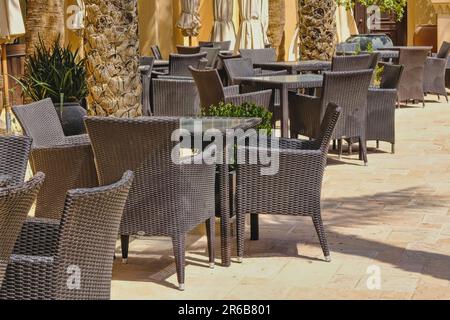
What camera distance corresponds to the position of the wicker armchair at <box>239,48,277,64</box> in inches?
539

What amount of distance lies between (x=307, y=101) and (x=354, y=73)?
52 cm

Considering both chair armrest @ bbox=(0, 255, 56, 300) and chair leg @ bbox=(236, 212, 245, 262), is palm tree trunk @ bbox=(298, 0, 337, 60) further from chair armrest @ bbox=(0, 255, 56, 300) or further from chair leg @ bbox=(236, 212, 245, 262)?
chair armrest @ bbox=(0, 255, 56, 300)

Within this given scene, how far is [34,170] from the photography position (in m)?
6.11

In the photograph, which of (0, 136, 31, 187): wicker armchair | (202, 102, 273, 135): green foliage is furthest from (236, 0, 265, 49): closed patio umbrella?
(0, 136, 31, 187): wicker armchair

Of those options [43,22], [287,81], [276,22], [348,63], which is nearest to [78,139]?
[287,81]

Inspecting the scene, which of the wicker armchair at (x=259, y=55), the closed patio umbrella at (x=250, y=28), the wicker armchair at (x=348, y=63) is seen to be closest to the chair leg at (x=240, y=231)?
the wicker armchair at (x=348, y=63)

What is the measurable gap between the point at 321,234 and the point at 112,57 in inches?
111

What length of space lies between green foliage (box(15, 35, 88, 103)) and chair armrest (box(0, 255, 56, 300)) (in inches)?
220

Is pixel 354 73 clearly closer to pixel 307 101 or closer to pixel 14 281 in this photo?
pixel 307 101

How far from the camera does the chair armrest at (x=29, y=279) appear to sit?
3598 millimetres

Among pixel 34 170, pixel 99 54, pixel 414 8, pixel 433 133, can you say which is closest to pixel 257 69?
pixel 433 133

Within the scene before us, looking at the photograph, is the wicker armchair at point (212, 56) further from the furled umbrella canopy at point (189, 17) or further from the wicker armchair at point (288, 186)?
the wicker armchair at point (288, 186)

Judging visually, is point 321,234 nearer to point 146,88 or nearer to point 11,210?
point 11,210
